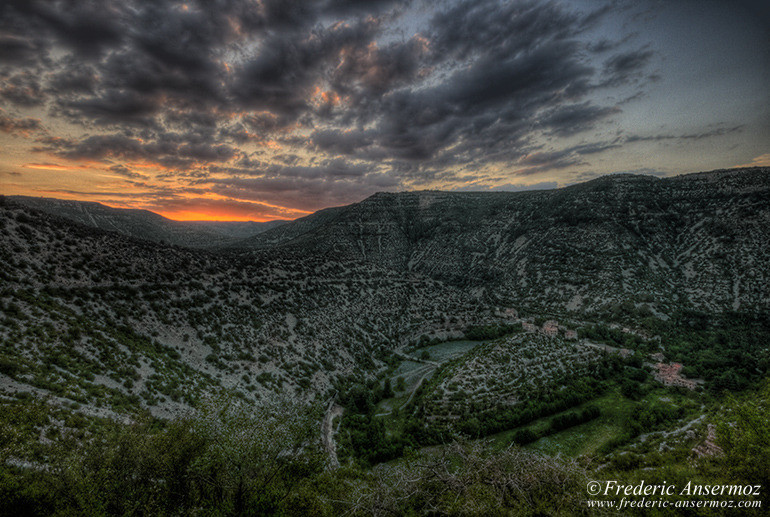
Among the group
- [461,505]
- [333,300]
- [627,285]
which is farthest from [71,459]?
[627,285]

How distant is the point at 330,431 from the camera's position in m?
28.2

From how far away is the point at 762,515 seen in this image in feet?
32.5

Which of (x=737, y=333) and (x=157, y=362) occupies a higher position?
(x=157, y=362)

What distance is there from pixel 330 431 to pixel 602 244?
8008 cm

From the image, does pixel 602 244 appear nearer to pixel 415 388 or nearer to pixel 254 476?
pixel 415 388

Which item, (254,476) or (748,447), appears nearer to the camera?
(254,476)

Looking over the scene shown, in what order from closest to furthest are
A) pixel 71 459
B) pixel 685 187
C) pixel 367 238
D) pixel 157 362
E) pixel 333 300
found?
pixel 71 459 < pixel 157 362 < pixel 333 300 < pixel 685 187 < pixel 367 238

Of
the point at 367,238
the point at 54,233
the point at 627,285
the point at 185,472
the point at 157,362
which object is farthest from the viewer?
the point at 367,238

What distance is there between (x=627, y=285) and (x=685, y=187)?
46.1 m

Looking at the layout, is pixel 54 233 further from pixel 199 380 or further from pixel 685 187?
pixel 685 187

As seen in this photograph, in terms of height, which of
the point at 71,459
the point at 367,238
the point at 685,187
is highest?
the point at 685,187

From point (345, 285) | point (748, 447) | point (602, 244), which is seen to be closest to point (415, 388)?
point (345, 285)

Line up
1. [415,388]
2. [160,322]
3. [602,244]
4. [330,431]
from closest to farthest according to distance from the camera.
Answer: [330,431] → [160,322] → [415,388] → [602,244]

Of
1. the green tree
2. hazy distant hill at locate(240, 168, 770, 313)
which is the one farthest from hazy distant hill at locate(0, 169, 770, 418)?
the green tree
